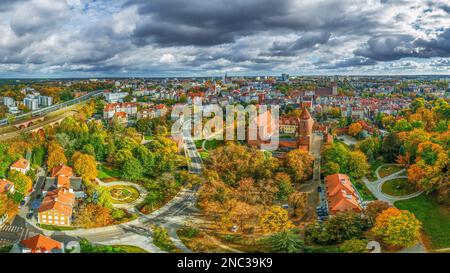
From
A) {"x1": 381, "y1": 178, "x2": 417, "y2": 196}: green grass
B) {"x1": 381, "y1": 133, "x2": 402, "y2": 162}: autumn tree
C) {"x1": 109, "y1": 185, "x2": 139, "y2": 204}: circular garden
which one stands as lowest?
{"x1": 109, "y1": 185, "x2": 139, "y2": 204}: circular garden

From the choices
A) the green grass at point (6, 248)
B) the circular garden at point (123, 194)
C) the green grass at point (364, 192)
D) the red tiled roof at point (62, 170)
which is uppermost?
the red tiled roof at point (62, 170)

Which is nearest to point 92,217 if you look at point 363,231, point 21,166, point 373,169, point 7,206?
point 7,206

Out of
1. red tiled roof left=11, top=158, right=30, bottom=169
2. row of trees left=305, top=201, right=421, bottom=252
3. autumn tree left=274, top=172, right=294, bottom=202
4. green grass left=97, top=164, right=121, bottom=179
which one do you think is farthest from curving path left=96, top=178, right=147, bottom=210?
row of trees left=305, top=201, right=421, bottom=252

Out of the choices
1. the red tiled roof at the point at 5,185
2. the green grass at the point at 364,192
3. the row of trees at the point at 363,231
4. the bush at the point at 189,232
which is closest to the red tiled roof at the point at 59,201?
the red tiled roof at the point at 5,185

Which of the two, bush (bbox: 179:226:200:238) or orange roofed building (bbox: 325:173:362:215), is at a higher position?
orange roofed building (bbox: 325:173:362:215)

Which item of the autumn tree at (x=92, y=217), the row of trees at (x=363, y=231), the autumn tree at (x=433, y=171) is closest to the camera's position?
the row of trees at (x=363, y=231)

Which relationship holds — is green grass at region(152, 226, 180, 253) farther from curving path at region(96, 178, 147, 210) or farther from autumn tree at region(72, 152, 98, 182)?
autumn tree at region(72, 152, 98, 182)

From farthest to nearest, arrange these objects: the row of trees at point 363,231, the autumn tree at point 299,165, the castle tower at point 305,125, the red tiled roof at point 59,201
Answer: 1. the castle tower at point 305,125
2. the autumn tree at point 299,165
3. the red tiled roof at point 59,201
4. the row of trees at point 363,231

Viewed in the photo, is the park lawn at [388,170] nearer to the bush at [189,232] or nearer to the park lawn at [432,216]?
the park lawn at [432,216]
